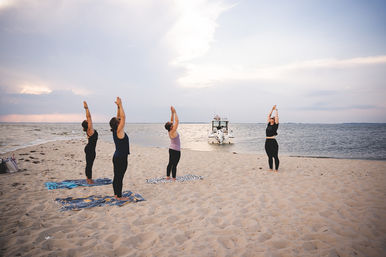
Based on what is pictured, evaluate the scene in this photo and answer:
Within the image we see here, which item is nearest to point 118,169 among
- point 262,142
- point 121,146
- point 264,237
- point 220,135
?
point 121,146

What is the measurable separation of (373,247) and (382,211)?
2.05m

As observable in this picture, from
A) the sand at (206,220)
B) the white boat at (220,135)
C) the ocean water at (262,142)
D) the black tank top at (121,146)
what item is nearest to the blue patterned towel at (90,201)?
the sand at (206,220)

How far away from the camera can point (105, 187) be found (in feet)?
21.2

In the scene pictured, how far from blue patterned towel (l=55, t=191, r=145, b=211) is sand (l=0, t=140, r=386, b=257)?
0.19 metres

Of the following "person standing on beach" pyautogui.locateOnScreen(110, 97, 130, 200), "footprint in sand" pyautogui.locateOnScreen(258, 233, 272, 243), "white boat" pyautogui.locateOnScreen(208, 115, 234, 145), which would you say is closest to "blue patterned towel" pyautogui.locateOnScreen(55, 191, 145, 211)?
"person standing on beach" pyautogui.locateOnScreen(110, 97, 130, 200)

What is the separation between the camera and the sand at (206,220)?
3104 mm

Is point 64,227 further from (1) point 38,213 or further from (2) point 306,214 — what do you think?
(2) point 306,214

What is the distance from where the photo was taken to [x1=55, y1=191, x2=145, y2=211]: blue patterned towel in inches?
183

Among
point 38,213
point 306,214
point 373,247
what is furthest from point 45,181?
point 373,247

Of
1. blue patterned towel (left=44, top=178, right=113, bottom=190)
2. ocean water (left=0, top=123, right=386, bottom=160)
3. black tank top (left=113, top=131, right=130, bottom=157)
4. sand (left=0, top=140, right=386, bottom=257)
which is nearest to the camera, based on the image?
sand (left=0, top=140, right=386, bottom=257)

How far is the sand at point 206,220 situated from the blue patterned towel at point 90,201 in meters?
0.19

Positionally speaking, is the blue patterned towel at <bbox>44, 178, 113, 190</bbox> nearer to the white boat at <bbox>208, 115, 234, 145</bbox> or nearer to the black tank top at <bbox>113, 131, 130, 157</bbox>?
the black tank top at <bbox>113, 131, 130, 157</bbox>

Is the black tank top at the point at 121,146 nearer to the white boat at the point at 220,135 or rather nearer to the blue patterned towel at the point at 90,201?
the blue patterned towel at the point at 90,201

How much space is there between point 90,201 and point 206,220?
3.16 m
